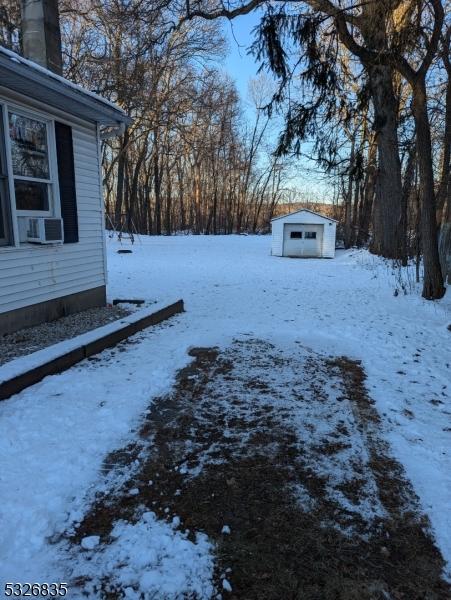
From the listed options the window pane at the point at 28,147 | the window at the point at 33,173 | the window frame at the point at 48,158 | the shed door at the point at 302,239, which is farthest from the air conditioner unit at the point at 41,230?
the shed door at the point at 302,239

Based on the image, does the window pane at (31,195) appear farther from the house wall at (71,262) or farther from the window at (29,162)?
the house wall at (71,262)

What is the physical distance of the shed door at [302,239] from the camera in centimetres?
1875

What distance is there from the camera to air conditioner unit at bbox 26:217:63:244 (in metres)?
5.28

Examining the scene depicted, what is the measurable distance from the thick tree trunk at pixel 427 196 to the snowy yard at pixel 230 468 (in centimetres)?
273

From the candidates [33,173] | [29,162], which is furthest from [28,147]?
[33,173]

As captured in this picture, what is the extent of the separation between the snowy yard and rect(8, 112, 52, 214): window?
2239 mm

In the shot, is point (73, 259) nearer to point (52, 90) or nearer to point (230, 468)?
point (52, 90)

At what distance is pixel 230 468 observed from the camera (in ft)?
8.70

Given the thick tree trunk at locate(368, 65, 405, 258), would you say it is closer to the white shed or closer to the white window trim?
the white shed

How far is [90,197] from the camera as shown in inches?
259

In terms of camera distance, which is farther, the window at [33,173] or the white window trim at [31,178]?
the window at [33,173]

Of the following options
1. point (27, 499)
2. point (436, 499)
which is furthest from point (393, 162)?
point (27, 499)

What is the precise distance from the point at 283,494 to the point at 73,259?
4.88 meters

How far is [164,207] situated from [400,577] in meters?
47.4
